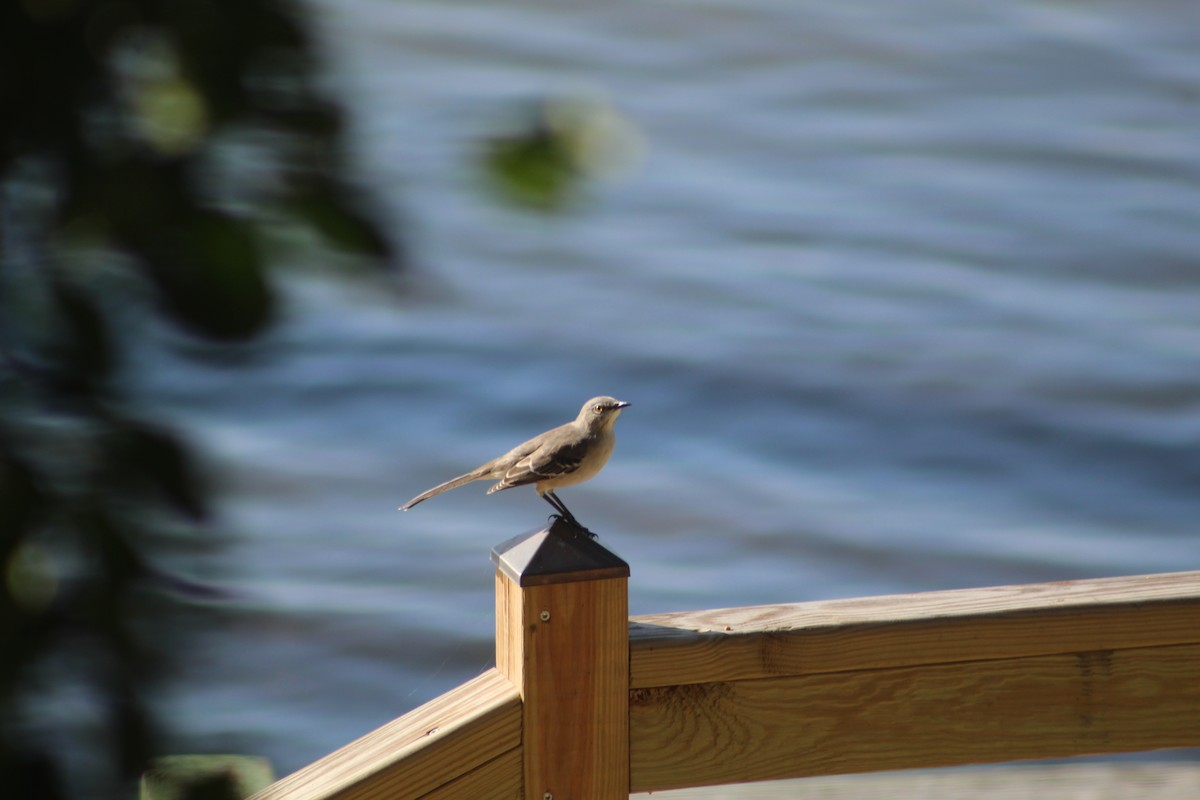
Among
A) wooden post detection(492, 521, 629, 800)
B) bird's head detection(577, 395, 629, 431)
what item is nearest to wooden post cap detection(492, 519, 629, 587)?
wooden post detection(492, 521, 629, 800)

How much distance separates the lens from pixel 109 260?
784 mm

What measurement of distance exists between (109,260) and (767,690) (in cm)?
158

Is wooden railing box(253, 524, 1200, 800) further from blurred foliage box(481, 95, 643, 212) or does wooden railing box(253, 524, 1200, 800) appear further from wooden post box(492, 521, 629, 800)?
blurred foliage box(481, 95, 643, 212)

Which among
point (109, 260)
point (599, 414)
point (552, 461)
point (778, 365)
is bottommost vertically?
point (109, 260)

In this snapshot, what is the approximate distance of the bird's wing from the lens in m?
2.88

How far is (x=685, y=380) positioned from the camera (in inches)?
301

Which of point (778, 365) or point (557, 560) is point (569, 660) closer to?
point (557, 560)

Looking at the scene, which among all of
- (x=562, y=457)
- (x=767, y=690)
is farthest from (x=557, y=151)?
(x=562, y=457)

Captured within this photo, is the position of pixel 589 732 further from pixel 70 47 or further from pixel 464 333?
pixel 464 333

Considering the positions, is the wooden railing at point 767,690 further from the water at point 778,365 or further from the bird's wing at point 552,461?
the water at point 778,365

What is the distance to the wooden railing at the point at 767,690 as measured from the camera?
2100 millimetres

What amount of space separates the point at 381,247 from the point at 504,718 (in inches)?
55.8

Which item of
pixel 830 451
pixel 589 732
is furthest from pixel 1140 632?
pixel 830 451

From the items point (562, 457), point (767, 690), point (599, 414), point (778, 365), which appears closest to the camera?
point (767, 690)
